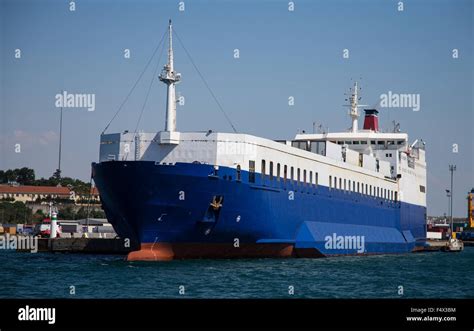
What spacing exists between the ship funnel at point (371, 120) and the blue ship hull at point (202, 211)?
2648 centimetres

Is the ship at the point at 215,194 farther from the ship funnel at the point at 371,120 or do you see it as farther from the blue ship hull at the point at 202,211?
the ship funnel at the point at 371,120

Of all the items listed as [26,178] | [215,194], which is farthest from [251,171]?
[26,178]

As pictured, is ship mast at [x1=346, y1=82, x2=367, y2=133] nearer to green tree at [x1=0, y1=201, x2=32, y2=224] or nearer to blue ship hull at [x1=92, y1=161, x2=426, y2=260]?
blue ship hull at [x1=92, y1=161, x2=426, y2=260]

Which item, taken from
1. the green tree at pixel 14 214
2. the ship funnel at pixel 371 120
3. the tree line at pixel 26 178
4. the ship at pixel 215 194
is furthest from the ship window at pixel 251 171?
the tree line at pixel 26 178

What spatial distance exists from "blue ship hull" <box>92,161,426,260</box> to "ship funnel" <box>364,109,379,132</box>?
1043 inches

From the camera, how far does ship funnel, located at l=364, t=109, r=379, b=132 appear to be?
245 feet

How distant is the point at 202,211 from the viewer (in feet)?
131

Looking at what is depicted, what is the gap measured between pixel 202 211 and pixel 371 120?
37.9 metres

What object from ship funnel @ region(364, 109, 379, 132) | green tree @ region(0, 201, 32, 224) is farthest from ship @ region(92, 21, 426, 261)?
green tree @ region(0, 201, 32, 224)

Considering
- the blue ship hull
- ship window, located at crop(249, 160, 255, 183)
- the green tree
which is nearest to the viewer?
the blue ship hull

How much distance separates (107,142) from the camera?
44.0 m

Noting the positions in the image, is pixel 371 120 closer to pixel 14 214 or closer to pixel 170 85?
pixel 170 85

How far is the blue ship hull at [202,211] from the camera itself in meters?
39.2

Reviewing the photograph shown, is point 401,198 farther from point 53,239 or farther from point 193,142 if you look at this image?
point 193,142
